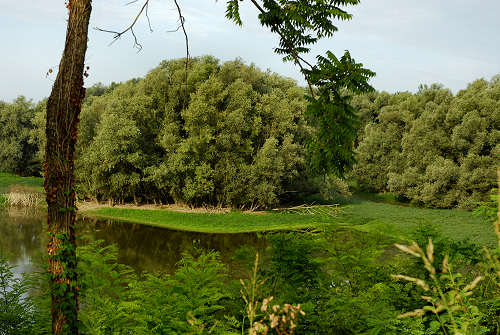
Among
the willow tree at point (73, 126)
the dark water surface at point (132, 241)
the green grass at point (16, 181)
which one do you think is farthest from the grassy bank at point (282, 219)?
the willow tree at point (73, 126)

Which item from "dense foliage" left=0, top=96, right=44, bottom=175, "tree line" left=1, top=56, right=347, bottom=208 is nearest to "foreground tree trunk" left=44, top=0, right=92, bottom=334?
"tree line" left=1, top=56, right=347, bottom=208

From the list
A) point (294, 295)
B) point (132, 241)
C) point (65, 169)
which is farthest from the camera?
point (132, 241)

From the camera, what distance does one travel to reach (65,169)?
184 inches

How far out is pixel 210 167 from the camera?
98.0ft

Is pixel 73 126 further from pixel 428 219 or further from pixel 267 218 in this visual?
pixel 428 219

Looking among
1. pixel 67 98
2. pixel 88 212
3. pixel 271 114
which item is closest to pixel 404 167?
pixel 271 114

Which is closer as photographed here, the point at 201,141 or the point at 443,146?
the point at 201,141

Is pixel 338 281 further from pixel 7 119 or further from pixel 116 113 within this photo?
pixel 7 119

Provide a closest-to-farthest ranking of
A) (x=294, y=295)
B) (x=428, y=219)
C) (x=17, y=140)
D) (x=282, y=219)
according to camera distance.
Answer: (x=294, y=295) → (x=428, y=219) → (x=282, y=219) → (x=17, y=140)

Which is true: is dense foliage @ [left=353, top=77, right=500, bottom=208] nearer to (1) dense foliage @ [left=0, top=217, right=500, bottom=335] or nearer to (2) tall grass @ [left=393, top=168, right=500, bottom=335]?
(1) dense foliage @ [left=0, top=217, right=500, bottom=335]

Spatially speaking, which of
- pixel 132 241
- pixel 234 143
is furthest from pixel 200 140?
pixel 132 241

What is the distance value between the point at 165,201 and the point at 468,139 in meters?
27.6

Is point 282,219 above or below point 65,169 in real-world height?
below

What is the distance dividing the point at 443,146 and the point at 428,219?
39.7 ft
